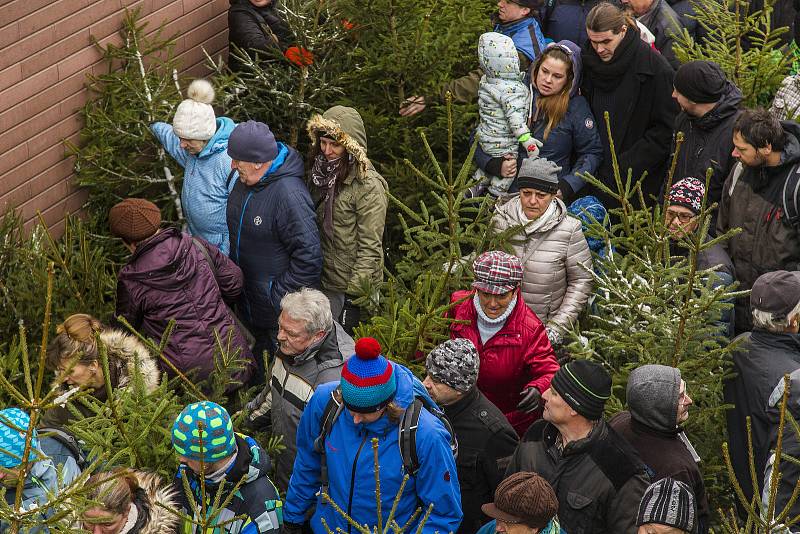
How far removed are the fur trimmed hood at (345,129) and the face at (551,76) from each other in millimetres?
1437

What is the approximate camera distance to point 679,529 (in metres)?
4.27

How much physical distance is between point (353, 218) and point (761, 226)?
266 centimetres

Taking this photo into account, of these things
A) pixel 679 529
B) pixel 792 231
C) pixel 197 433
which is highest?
pixel 197 433

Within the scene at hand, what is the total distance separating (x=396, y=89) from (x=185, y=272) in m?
2.97

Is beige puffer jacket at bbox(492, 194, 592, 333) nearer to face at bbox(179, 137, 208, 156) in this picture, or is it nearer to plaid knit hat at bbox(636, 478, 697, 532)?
plaid knit hat at bbox(636, 478, 697, 532)

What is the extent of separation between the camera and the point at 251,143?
21.9 ft

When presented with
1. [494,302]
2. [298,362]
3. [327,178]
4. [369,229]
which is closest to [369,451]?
[298,362]

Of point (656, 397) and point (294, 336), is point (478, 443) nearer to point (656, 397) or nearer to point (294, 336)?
point (656, 397)

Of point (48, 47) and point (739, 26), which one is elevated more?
point (48, 47)

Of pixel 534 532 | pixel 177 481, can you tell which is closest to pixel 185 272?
pixel 177 481

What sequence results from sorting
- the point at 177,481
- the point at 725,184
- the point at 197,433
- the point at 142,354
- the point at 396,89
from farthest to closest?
the point at 396,89, the point at 725,184, the point at 142,354, the point at 177,481, the point at 197,433

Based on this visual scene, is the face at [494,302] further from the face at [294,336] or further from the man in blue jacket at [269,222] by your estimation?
the man in blue jacket at [269,222]

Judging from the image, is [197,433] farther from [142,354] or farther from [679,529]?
[679,529]

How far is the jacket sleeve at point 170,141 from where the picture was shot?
7.65 meters
